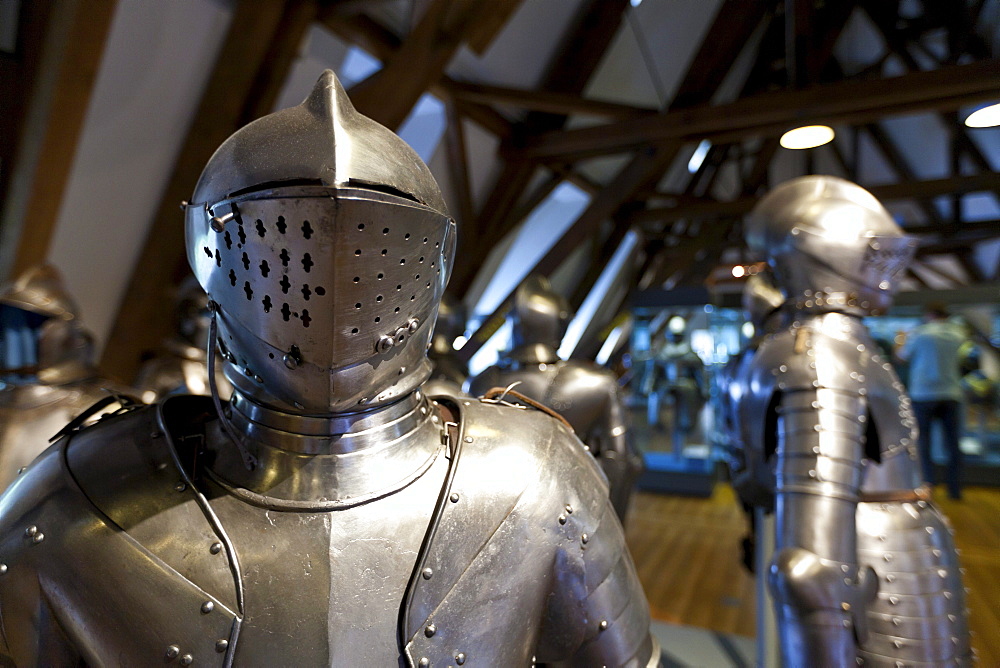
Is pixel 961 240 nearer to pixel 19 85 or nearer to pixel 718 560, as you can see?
pixel 718 560

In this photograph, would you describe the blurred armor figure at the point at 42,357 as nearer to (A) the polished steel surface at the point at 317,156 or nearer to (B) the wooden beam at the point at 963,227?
(A) the polished steel surface at the point at 317,156

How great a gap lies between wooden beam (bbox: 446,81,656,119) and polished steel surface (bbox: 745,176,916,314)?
3.04 metres

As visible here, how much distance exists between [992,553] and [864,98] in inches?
110

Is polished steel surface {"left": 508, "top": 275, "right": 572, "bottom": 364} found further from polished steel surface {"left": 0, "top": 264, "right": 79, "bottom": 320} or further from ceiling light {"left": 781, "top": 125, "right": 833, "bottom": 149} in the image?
polished steel surface {"left": 0, "top": 264, "right": 79, "bottom": 320}

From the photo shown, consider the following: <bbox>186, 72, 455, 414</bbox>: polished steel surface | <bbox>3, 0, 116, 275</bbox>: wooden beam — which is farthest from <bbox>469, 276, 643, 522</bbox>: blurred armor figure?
<bbox>3, 0, 116, 275</bbox>: wooden beam

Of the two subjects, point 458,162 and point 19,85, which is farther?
point 458,162

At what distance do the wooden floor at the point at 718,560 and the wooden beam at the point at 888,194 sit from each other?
2.06 m

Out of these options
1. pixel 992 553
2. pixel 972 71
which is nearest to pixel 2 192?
pixel 972 71

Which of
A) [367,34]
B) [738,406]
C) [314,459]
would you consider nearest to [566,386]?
[738,406]

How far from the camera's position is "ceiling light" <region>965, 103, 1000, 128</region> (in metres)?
1.75

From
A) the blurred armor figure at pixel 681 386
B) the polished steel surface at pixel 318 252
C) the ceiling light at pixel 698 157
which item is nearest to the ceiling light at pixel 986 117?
the polished steel surface at pixel 318 252

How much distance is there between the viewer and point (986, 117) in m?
1.88

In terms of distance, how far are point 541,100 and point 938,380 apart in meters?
3.66

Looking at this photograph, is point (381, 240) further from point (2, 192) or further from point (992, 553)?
point (992, 553)
